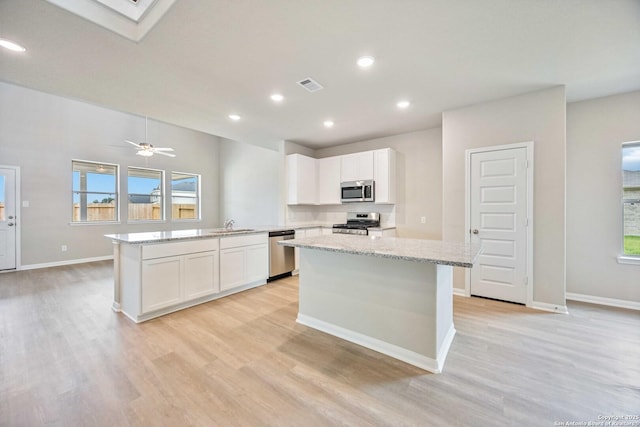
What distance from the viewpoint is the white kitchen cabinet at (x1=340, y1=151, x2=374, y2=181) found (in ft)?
15.8

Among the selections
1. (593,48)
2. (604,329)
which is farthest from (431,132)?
(604,329)

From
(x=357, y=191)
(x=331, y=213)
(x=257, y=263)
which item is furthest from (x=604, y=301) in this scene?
(x=257, y=263)

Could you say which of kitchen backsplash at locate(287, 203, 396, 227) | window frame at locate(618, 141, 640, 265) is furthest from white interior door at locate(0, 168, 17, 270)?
window frame at locate(618, 141, 640, 265)

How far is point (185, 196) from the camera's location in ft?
26.0

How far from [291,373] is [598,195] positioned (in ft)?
14.4

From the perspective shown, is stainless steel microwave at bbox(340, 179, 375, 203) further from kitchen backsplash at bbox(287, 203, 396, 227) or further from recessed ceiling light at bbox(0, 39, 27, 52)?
recessed ceiling light at bbox(0, 39, 27, 52)

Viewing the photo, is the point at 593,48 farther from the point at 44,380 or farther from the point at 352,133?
the point at 44,380

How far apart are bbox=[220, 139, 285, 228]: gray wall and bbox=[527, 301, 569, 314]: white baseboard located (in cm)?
542

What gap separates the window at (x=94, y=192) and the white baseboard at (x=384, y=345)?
6347 mm

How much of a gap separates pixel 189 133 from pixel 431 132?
6960 mm

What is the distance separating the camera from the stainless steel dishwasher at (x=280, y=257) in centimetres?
433

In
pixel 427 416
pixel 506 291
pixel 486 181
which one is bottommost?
pixel 427 416

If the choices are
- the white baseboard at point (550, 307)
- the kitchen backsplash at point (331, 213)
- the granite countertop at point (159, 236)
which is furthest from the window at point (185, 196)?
the white baseboard at point (550, 307)

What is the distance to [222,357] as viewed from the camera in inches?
83.7
